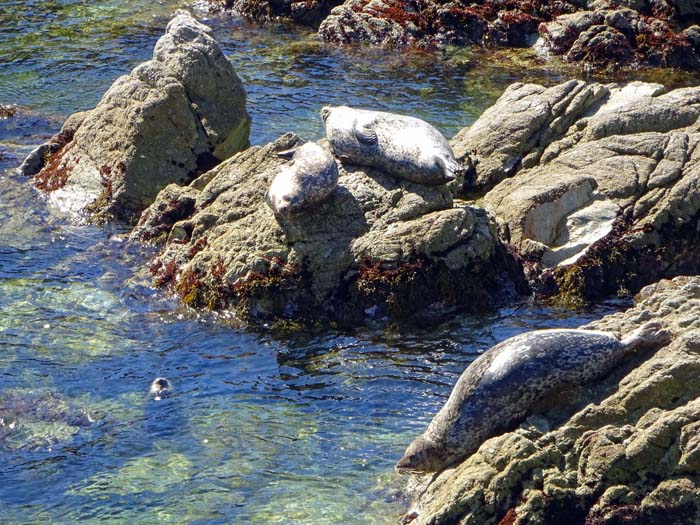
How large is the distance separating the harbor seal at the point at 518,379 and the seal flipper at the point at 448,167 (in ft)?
12.8

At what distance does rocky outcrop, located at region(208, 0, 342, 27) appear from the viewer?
24203mm

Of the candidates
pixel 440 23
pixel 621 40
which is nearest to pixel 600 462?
pixel 621 40

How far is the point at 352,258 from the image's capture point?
11133mm

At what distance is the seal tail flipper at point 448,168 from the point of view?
37.3 feet

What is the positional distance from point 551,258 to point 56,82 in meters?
11.9

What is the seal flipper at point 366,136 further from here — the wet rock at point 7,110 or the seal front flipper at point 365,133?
the wet rock at point 7,110

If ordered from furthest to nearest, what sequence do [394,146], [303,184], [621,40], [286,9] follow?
[286,9], [621,40], [394,146], [303,184]

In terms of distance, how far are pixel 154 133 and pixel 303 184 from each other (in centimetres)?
382

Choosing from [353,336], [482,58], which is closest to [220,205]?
[353,336]

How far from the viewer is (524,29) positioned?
22.4 m

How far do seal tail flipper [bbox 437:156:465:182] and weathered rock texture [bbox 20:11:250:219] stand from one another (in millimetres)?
4299

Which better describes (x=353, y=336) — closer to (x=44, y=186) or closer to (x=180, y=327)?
(x=180, y=327)

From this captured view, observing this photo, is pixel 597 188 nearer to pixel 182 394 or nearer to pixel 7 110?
pixel 182 394

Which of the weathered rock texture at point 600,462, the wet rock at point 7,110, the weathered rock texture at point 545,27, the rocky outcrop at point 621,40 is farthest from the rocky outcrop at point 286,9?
the weathered rock texture at point 600,462
